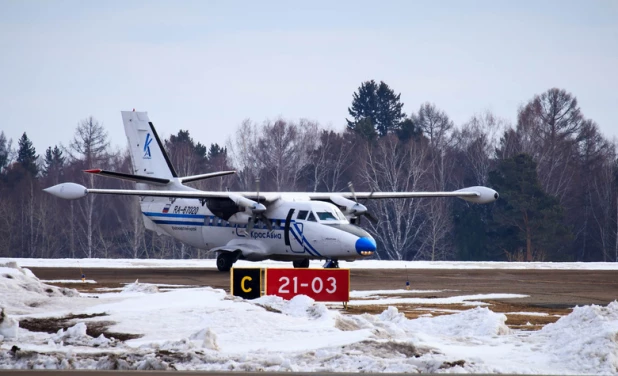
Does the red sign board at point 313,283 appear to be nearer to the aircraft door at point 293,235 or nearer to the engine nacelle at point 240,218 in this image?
the aircraft door at point 293,235

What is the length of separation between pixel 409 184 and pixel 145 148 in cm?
3523

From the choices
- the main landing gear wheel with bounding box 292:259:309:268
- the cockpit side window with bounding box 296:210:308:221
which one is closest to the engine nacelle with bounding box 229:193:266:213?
the cockpit side window with bounding box 296:210:308:221

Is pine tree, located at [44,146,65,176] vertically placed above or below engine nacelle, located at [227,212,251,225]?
above

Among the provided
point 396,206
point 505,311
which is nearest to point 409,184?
point 396,206

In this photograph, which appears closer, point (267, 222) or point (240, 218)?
point (267, 222)

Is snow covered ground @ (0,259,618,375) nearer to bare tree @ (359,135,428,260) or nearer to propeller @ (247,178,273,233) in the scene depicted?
propeller @ (247,178,273,233)

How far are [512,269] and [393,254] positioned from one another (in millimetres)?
29282

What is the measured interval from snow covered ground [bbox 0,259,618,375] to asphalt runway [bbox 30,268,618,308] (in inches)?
270

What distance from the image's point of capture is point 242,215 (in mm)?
32812

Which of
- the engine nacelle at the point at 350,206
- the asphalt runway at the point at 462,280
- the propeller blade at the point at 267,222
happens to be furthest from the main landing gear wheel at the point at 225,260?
the engine nacelle at the point at 350,206

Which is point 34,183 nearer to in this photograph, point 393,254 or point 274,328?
point 393,254

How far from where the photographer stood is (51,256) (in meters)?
72.8

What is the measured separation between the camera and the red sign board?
20.2m

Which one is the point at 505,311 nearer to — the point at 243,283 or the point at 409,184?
the point at 243,283
